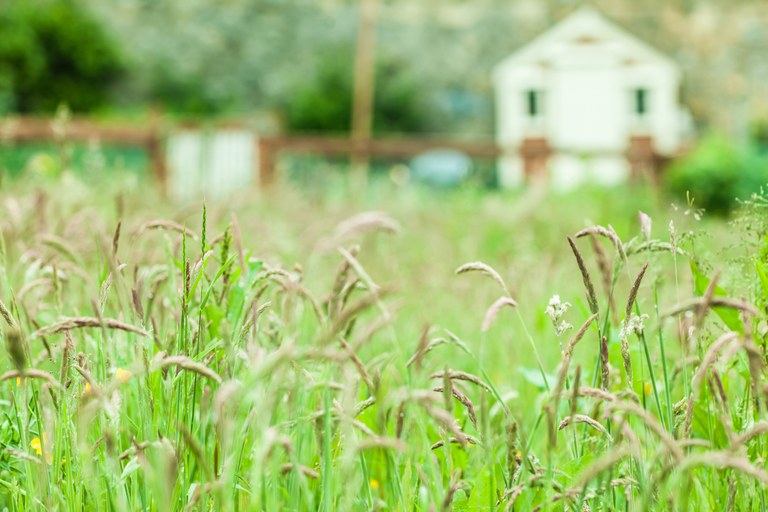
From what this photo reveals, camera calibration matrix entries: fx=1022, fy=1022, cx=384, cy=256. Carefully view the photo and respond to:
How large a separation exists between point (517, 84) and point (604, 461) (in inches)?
980

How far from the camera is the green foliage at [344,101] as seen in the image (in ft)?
75.3

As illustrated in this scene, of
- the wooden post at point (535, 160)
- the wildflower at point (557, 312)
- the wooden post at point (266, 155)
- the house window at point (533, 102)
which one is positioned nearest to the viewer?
the wildflower at point (557, 312)

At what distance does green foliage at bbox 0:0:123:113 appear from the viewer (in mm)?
21094

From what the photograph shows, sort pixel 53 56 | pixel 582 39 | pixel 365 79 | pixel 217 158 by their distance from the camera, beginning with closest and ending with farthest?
pixel 217 158, pixel 53 56, pixel 365 79, pixel 582 39

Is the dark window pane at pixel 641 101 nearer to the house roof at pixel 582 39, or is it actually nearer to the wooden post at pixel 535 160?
the house roof at pixel 582 39

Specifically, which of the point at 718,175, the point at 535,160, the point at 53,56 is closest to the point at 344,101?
the point at 53,56

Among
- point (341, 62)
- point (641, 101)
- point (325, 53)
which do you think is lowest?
point (641, 101)

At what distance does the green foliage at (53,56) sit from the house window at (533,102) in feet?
31.7

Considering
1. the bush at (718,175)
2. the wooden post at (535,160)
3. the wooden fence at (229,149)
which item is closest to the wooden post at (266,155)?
the wooden fence at (229,149)

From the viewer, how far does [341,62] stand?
78.1 ft

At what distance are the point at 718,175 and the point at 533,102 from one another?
13523 millimetres

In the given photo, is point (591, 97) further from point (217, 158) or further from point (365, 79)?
point (217, 158)

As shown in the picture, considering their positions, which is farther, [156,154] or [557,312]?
[156,154]

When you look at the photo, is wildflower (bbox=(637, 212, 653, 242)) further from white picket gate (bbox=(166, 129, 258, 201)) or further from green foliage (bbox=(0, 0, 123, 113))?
green foliage (bbox=(0, 0, 123, 113))
